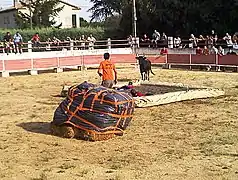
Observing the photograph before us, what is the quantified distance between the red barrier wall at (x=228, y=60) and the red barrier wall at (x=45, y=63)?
365 inches

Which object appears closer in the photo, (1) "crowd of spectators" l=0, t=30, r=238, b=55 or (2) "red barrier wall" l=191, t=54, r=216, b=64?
(2) "red barrier wall" l=191, t=54, r=216, b=64

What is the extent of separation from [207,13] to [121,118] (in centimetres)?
3156

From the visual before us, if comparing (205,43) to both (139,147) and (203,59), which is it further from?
(139,147)

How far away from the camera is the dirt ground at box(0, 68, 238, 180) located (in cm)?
870

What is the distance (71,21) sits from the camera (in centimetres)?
8219

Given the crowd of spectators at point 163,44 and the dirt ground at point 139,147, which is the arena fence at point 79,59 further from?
the dirt ground at point 139,147

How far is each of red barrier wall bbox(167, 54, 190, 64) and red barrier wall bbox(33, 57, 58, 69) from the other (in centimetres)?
652

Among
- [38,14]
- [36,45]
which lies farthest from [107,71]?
[38,14]

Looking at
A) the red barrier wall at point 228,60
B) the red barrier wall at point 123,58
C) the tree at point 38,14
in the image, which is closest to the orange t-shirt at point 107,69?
the red barrier wall at point 228,60

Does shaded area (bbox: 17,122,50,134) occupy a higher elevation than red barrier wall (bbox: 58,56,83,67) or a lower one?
lower

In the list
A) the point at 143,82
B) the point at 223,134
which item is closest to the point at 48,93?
the point at 143,82

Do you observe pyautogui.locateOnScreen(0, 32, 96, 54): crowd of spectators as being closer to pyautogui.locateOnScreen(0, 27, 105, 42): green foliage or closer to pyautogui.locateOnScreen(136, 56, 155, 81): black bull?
pyautogui.locateOnScreen(136, 56, 155, 81): black bull

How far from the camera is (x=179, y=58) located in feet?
102

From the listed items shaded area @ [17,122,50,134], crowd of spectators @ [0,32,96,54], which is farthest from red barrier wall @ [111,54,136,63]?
shaded area @ [17,122,50,134]
